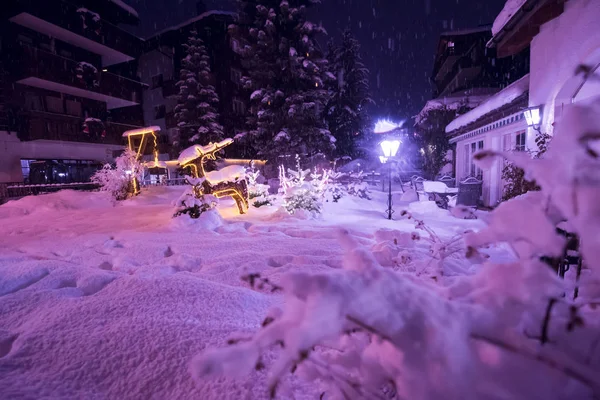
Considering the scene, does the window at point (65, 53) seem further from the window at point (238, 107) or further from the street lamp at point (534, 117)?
the street lamp at point (534, 117)

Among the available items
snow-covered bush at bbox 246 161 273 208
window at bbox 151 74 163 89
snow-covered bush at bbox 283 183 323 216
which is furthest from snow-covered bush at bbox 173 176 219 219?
window at bbox 151 74 163 89

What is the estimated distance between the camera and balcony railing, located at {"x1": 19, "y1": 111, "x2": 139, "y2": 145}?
1619 centimetres

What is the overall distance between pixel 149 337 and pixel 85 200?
11.8 metres

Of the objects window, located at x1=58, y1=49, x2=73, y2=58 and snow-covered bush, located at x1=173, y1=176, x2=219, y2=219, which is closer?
snow-covered bush, located at x1=173, y1=176, x2=219, y2=219

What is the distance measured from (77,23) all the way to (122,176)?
12.7 meters

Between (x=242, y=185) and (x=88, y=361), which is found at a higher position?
(x=242, y=185)

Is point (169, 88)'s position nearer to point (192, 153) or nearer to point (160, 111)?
point (160, 111)

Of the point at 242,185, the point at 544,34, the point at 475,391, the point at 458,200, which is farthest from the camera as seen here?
the point at 458,200

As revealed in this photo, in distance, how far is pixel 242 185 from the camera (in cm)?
888

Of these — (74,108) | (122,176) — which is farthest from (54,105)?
(122,176)

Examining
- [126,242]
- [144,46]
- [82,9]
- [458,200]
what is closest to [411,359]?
[126,242]

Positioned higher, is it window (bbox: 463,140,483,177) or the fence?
window (bbox: 463,140,483,177)

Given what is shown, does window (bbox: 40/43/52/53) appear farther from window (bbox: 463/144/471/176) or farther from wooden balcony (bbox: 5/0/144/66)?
window (bbox: 463/144/471/176)

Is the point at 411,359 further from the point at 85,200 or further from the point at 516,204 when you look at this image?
the point at 85,200
